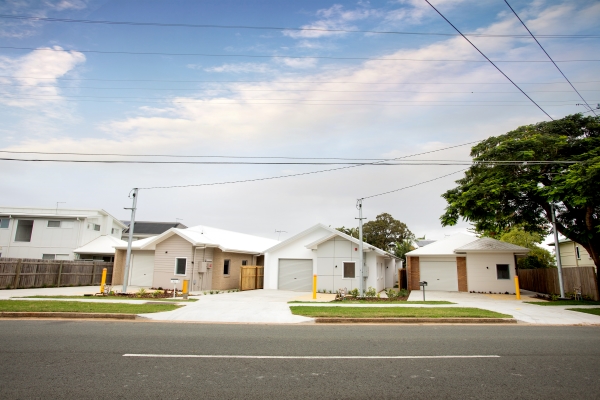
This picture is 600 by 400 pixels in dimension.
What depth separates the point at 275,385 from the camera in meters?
5.53

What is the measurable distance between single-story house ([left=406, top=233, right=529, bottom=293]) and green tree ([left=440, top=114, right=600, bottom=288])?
393 centimetres

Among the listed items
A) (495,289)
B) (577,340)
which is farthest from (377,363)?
(495,289)

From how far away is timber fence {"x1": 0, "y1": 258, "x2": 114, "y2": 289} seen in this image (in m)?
23.5

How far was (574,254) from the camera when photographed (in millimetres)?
40062

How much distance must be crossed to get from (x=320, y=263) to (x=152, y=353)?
825 inches

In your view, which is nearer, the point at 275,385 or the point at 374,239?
the point at 275,385

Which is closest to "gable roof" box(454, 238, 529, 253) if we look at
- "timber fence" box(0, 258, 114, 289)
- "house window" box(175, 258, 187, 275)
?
"house window" box(175, 258, 187, 275)

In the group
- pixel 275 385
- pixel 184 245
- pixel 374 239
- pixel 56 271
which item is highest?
pixel 374 239

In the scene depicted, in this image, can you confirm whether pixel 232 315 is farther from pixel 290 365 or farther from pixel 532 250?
pixel 532 250

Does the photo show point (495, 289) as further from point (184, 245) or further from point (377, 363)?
point (377, 363)

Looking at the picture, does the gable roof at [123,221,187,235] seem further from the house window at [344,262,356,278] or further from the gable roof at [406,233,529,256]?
the gable roof at [406,233,529,256]

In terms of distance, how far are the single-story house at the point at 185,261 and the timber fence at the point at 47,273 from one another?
5.38 ft

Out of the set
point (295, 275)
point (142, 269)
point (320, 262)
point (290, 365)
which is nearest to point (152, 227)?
point (142, 269)

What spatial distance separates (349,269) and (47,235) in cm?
2674
